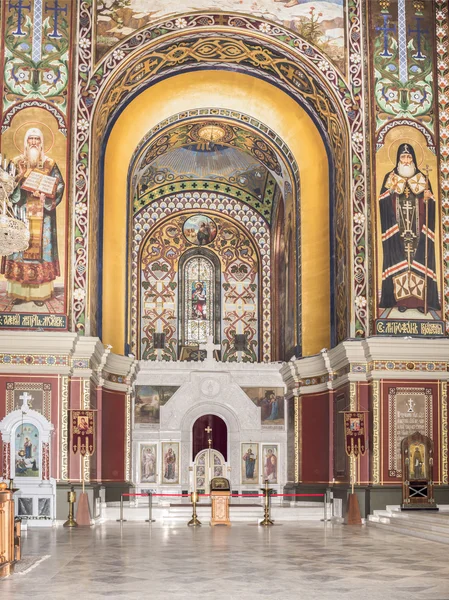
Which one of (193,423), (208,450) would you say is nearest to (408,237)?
(193,423)

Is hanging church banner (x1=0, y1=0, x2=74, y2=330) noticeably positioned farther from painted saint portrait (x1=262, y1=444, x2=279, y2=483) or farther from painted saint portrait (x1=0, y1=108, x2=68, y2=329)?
painted saint portrait (x1=262, y1=444, x2=279, y2=483)

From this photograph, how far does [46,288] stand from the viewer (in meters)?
19.3

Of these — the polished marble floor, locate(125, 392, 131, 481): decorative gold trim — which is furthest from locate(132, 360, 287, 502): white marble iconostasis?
the polished marble floor

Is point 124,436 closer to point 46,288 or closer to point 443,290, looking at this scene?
point 46,288

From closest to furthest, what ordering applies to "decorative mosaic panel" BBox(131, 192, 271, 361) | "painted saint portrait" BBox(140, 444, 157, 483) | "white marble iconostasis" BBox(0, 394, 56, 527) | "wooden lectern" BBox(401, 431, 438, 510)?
"white marble iconostasis" BBox(0, 394, 56, 527) < "wooden lectern" BBox(401, 431, 438, 510) < "painted saint portrait" BBox(140, 444, 157, 483) < "decorative mosaic panel" BBox(131, 192, 271, 361)

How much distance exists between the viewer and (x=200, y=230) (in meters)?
29.6

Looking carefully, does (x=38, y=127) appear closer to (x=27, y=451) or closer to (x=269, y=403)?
(x=27, y=451)

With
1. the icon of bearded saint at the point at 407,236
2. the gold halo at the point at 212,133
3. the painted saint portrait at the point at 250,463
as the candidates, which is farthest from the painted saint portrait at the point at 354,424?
the gold halo at the point at 212,133

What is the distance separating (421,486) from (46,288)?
8.73 m

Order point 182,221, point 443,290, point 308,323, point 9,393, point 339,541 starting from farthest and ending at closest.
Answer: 1. point 182,221
2. point 308,323
3. point 443,290
4. point 9,393
5. point 339,541

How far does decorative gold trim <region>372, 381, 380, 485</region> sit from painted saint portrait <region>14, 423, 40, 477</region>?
22.6 feet

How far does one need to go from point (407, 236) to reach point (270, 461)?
8.35 m

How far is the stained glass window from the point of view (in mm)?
28859

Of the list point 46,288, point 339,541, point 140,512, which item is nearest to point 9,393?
point 46,288
